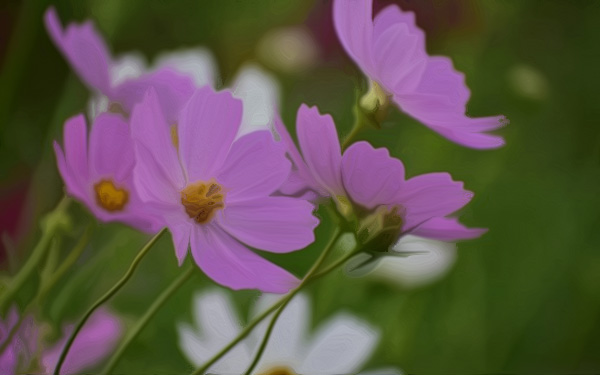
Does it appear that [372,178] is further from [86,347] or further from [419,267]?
[419,267]

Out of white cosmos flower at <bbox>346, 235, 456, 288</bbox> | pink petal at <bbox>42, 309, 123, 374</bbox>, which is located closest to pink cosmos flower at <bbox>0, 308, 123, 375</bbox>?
pink petal at <bbox>42, 309, 123, 374</bbox>

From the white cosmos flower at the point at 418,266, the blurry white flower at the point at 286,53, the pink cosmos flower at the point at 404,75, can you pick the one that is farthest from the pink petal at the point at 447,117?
the blurry white flower at the point at 286,53

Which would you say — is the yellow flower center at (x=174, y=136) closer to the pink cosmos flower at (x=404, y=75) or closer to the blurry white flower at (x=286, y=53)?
the pink cosmos flower at (x=404, y=75)

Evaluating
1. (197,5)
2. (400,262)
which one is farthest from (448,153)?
(197,5)

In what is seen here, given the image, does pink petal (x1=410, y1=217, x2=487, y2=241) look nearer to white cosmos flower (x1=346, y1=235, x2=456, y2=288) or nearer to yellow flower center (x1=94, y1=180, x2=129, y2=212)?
yellow flower center (x1=94, y1=180, x2=129, y2=212)

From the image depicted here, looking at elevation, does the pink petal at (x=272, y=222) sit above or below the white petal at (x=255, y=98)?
above

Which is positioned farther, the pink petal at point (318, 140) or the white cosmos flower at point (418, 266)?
the white cosmos flower at point (418, 266)

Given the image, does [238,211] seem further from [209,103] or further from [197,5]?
[197,5]
